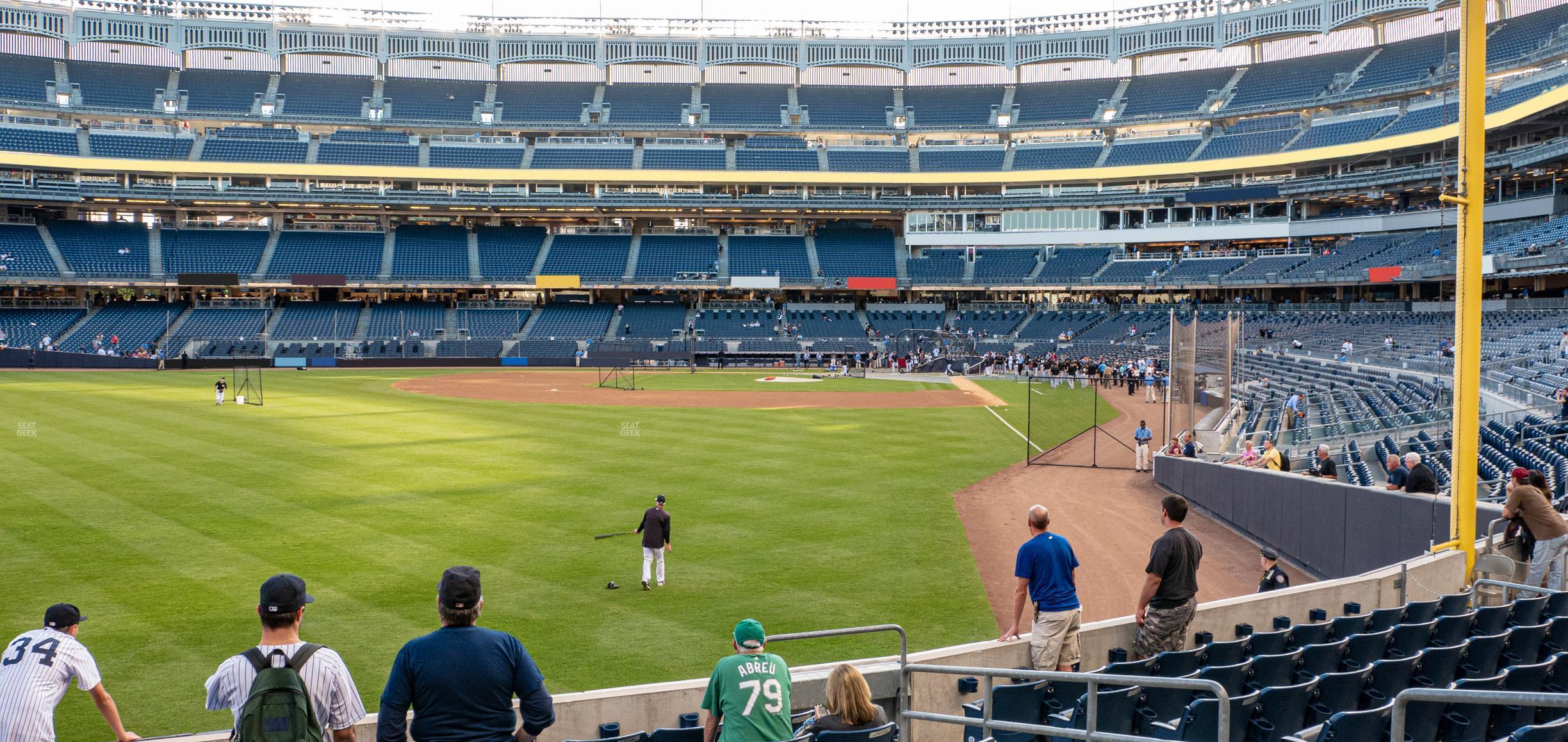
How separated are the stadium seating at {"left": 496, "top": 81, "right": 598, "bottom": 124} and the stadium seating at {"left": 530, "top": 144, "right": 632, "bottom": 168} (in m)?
2.65

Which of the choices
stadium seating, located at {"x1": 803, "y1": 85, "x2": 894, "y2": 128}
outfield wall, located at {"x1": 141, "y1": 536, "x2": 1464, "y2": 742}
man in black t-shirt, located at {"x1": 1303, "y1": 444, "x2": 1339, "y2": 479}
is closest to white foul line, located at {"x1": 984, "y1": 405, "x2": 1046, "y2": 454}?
man in black t-shirt, located at {"x1": 1303, "y1": 444, "x2": 1339, "y2": 479}

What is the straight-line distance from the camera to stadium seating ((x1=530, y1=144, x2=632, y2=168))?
82.2 metres

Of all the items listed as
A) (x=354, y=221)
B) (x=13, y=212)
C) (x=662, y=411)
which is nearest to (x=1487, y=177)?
(x=662, y=411)

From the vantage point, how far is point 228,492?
2075 cm

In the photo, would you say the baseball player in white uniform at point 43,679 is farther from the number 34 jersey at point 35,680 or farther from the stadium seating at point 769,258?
the stadium seating at point 769,258

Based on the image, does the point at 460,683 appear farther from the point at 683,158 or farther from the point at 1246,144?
the point at 1246,144

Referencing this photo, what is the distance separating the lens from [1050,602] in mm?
8328

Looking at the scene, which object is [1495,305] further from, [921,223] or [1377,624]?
[1377,624]

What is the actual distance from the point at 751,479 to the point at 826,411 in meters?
16.5

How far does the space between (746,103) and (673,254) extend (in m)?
16.2

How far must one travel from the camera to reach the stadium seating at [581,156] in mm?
82188

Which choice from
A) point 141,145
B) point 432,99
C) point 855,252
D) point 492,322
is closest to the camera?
point 141,145

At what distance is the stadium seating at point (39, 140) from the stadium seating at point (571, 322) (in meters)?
35.9

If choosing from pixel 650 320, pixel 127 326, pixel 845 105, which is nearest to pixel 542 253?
pixel 650 320
